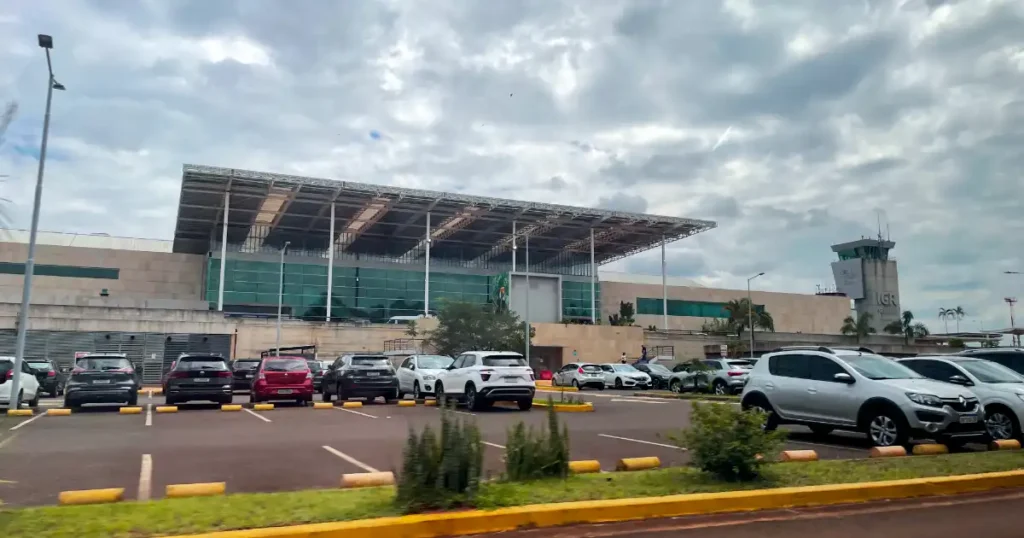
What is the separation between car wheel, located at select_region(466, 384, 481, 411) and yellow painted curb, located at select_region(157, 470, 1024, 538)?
12.9 meters

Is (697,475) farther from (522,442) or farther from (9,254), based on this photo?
(9,254)

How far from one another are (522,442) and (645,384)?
101 ft

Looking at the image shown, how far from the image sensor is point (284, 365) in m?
23.2

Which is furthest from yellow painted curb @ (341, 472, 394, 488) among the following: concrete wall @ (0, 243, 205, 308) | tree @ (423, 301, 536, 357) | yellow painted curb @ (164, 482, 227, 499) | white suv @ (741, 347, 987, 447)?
concrete wall @ (0, 243, 205, 308)

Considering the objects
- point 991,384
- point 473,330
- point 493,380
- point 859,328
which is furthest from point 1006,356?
point 859,328

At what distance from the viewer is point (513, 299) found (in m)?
67.6

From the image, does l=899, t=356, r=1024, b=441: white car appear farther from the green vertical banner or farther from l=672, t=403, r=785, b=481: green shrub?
the green vertical banner

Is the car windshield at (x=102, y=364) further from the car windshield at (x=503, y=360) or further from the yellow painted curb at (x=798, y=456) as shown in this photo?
the yellow painted curb at (x=798, y=456)

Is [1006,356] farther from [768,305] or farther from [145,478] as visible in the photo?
[768,305]

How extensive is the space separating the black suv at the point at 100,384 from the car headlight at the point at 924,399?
64.9 feet

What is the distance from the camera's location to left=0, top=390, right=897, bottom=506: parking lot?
933 cm

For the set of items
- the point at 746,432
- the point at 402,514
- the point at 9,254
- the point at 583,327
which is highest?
the point at 9,254

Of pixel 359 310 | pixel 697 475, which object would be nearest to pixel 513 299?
pixel 359 310

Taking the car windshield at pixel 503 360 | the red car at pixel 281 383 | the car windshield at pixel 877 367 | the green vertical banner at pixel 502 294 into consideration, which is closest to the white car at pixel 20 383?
the red car at pixel 281 383
